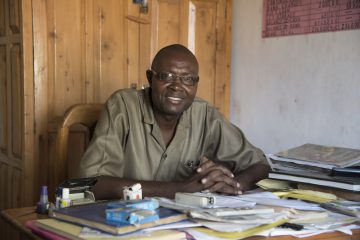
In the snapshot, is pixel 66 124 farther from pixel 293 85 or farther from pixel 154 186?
pixel 293 85

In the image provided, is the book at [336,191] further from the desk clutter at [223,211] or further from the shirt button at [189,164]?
the shirt button at [189,164]

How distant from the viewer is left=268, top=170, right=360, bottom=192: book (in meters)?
1.59

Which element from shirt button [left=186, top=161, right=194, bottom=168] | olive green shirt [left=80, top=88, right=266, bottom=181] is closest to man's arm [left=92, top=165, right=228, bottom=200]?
olive green shirt [left=80, top=88, right=266, bottom=181]

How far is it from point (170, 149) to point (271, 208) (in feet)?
2.72

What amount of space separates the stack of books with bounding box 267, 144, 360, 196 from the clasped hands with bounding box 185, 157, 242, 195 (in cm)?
16

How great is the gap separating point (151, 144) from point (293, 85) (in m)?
1.15

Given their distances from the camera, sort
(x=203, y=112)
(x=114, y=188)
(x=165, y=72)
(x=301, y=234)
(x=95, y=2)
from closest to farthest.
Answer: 1. (x=301, y=234)
2. (x=114, y=188)
3. (x=165, y=72)
4. (x=203, y=112)
5. (x=95, y=2)

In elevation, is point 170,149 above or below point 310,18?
below

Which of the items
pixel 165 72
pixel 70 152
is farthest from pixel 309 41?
pixel 70 152

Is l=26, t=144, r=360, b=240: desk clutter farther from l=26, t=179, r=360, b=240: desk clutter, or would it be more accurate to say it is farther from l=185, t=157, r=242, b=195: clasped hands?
l=185, t=157, r=242, b=195: clasped hands

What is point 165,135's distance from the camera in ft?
6.97

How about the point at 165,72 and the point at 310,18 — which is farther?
the point at 310,18

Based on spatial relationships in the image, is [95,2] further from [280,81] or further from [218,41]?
[280,81]

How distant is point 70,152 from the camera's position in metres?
2.88
